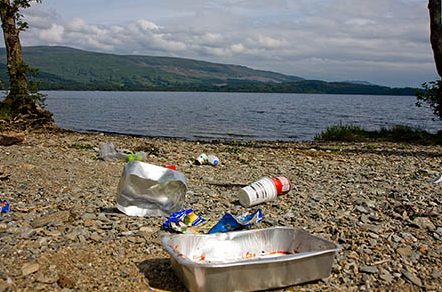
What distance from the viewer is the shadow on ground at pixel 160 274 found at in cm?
451

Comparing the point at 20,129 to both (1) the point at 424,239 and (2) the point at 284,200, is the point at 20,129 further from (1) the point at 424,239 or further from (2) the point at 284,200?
(1) the point at 424,239

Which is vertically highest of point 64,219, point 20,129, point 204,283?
point 204,283

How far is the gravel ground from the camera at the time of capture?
4672 mm

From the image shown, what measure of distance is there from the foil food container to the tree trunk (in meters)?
10.8

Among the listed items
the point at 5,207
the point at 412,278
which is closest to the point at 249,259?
the point at 412,278

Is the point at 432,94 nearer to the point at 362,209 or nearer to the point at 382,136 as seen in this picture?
the point at 382,136

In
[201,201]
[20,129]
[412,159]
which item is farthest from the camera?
[20,129]

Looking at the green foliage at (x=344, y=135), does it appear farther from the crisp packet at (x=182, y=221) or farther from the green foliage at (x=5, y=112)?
the crisp packet at (x=182, y=221)

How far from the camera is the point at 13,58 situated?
58.4ft

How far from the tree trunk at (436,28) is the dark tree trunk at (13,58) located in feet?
50.5

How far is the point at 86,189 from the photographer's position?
8.04m

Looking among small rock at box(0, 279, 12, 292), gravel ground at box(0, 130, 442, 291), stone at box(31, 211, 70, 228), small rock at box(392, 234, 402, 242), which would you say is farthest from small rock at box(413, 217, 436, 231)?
small rock at box(0, 279, 12, 292)

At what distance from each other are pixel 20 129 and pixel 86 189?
10.7 m

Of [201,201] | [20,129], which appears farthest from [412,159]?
[20,129]
